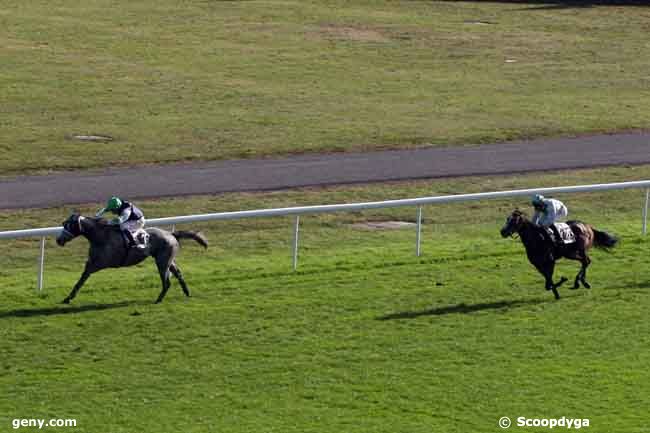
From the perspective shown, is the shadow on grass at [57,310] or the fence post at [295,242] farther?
the fence post at [295,242]

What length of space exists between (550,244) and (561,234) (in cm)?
22

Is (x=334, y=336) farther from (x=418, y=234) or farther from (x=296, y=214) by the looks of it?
(x=418, y=234)

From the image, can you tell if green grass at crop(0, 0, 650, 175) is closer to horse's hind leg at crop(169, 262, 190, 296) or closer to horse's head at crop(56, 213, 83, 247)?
horse's hind leg at crop(169, 262, 190, 296)

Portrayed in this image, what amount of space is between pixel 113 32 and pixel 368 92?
9.64 metres

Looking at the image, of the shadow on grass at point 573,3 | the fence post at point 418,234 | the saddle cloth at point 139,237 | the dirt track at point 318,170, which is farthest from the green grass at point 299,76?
the saddle cloth at point 139,237

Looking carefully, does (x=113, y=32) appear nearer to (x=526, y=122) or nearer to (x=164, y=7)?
(x=164, y=7)

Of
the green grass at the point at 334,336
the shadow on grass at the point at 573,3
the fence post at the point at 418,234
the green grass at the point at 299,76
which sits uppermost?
the shadow on grass at the point at 573,3

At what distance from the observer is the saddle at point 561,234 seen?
712 inches

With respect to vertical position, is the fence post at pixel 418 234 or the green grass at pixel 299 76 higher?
the green grass at pixel 299 76

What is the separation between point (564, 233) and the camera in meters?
18.2

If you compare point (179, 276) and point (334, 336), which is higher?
point (179, 276)

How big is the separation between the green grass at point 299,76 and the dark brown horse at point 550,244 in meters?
11.4

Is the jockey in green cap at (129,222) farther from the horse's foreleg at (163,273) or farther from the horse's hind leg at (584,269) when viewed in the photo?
the horse's hind leg at (584,269)

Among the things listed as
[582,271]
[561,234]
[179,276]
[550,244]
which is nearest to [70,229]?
[179,276]
